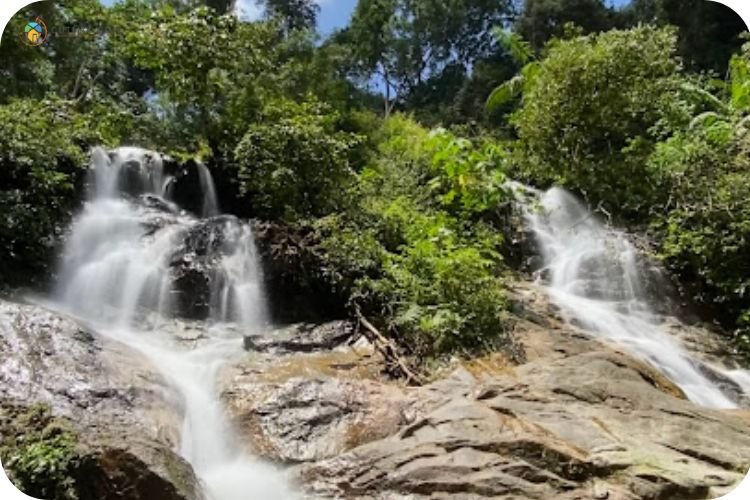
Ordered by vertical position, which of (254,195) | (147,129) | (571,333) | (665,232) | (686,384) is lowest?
(686,384)

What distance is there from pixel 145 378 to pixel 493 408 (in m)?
1.60

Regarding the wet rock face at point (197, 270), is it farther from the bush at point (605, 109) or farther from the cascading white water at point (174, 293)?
the bush at point (605, 109)

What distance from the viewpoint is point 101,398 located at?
292 cm

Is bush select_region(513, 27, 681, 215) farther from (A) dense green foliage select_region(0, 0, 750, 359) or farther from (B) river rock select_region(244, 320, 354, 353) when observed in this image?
(B) river rock select_region(244, 320, 354, 353)

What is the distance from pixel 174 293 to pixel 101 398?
163 centimetres

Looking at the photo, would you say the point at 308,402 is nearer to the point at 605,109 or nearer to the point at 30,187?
the point at 30,187

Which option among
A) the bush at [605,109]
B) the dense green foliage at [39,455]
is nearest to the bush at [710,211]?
the bush at [605,109]

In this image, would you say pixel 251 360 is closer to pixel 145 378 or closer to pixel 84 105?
pixel 145 378

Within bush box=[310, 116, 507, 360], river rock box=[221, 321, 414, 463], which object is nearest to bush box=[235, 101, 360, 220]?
bush box=[310, 116, 507, 360]

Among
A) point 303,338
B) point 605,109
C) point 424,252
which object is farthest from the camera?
point 605,109

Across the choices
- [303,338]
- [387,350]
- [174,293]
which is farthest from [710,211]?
[174,293]

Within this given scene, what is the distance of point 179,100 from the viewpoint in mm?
6637

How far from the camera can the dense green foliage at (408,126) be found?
470 centimetres

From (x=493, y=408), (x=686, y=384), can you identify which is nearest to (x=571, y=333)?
(x=686, y=384)
